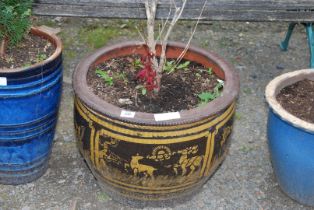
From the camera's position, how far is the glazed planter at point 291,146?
2.91 meters

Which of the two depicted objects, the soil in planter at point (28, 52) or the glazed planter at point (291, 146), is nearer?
the glazed planter at point (291, 146)

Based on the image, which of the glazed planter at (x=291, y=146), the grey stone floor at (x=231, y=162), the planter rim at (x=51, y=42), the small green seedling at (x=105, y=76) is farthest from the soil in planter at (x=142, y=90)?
the grey stone floor at (x=231, y=162)

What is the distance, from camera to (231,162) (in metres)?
3.57

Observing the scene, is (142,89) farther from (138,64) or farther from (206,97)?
(206,97)

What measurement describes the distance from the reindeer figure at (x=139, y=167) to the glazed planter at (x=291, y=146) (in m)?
0.73

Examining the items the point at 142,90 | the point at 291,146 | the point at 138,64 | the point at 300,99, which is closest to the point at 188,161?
the point at 142,90

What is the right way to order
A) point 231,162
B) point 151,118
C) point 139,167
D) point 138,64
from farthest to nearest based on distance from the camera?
point 231,162 → point 138,64 → point 139,167 → point 151,118

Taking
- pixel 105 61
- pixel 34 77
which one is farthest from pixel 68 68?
pixel 34 77

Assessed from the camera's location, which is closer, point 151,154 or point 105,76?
point 151,154

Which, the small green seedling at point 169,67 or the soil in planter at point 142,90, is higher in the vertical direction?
the small green seedling at point 169,67

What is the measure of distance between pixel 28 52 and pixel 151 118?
2.90ft

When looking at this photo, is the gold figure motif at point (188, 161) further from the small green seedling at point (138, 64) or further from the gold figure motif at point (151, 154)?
the small green seedling at point (138, 64)

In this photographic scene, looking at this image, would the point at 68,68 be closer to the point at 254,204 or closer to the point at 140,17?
the point at 140,17

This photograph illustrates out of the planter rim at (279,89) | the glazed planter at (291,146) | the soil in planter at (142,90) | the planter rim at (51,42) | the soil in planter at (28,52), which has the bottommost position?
the glazed planter at (291,146)
